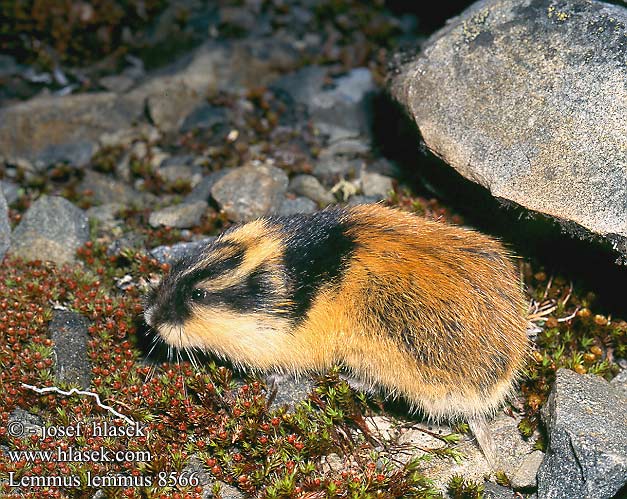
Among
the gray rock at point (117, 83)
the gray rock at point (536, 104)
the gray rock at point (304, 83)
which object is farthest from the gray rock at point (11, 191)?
the gray rock at point (536, 104)

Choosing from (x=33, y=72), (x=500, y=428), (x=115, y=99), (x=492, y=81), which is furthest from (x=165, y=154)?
(x=500, y=428)

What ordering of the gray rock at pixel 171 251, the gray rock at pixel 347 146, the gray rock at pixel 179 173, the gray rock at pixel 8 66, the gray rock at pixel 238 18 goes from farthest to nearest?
the gray rock at pixel 238 18
the gray rock at pixel 8 66
the gray rock at pixel 347 146
the gray rock at pixel 179 173
the gray rock at pixel 171 251

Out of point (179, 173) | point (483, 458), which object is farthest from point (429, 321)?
point (179, 173)

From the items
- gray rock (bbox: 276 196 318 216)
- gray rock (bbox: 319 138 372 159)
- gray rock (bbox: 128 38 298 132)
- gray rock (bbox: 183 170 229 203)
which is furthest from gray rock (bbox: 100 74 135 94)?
gray rock (bbox: 276 196 318 216)

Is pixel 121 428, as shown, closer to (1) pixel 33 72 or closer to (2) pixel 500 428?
(2) pixel 500 428

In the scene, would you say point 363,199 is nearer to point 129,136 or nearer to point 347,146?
point 347,146

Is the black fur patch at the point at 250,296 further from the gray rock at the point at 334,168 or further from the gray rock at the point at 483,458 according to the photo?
the gray rock at the point at 334,168

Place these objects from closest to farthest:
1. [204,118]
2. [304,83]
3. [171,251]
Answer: [171,251] → [204,118] → [304,83]
